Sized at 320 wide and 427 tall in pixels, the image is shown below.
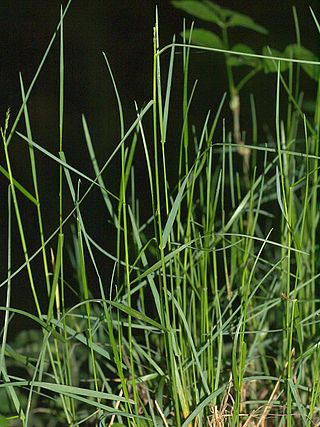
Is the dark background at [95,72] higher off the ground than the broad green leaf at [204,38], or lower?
lower

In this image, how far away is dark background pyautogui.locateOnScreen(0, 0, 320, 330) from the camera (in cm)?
129

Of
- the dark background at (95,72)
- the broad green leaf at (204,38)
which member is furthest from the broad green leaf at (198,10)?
the dark background at (95,72)

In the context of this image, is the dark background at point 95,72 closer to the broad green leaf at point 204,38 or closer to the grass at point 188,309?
the grass at point 188,309

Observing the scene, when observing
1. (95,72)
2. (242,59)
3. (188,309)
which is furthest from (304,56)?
(95,72)

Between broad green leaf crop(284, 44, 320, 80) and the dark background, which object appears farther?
the dark background

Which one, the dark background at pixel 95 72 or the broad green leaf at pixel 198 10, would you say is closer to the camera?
the broad green leaf at pixel 198 10

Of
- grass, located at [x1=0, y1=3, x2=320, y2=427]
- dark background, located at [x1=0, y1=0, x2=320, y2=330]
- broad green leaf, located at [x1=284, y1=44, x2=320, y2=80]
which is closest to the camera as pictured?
grass, located at [x1=0, y1=3, x2=320, y2=427]

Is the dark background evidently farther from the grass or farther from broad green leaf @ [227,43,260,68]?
broad green leaf @ [227,43,260,68]

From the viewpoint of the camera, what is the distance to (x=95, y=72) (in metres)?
1.32

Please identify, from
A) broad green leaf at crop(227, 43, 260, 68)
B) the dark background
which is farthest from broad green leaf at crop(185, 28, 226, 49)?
the dark background

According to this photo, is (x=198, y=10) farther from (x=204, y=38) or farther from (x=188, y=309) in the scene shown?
(x=188, y=309)

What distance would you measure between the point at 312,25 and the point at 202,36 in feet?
1.98

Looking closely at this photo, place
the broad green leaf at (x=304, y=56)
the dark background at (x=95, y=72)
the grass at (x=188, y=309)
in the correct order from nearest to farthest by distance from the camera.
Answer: the grass at (x=188, y=309) → the broad green leaf at (x=304, y=56) → the dark background at (x=95, y=72)

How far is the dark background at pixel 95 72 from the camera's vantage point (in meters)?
1.29
